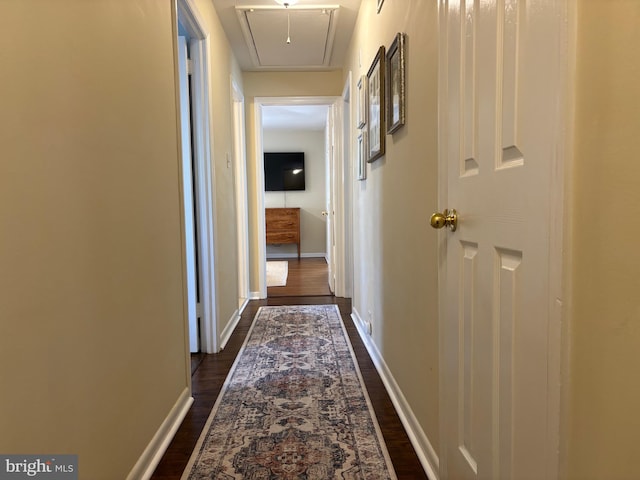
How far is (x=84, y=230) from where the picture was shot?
107 centimetres

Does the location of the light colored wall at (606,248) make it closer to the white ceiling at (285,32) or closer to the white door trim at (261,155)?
the white ceiling at (285,32)

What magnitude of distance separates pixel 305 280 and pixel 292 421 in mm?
3654

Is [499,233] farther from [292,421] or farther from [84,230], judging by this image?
[292,421]

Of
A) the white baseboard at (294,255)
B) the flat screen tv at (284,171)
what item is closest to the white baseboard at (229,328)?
the white baseboard at (294,255)

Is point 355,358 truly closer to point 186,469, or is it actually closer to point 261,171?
point 186,469

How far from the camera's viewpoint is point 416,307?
1634 mm

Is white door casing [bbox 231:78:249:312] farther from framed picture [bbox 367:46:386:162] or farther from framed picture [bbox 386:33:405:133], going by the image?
framed picture [bbox 386:33:405:133]

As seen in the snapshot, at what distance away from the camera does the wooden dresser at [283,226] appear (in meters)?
7.46

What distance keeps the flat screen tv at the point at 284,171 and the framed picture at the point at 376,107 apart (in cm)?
514

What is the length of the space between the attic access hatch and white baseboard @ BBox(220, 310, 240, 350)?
7.31 ft

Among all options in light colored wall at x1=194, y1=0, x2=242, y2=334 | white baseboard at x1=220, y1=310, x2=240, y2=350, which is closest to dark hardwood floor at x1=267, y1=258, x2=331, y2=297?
white baseboard at x1=220, y1=310, x2=240, y2=350

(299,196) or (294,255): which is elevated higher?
(299,196)

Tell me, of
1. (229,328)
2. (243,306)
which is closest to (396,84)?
(229,328)

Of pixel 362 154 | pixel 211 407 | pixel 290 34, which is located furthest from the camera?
pixel 290 34
